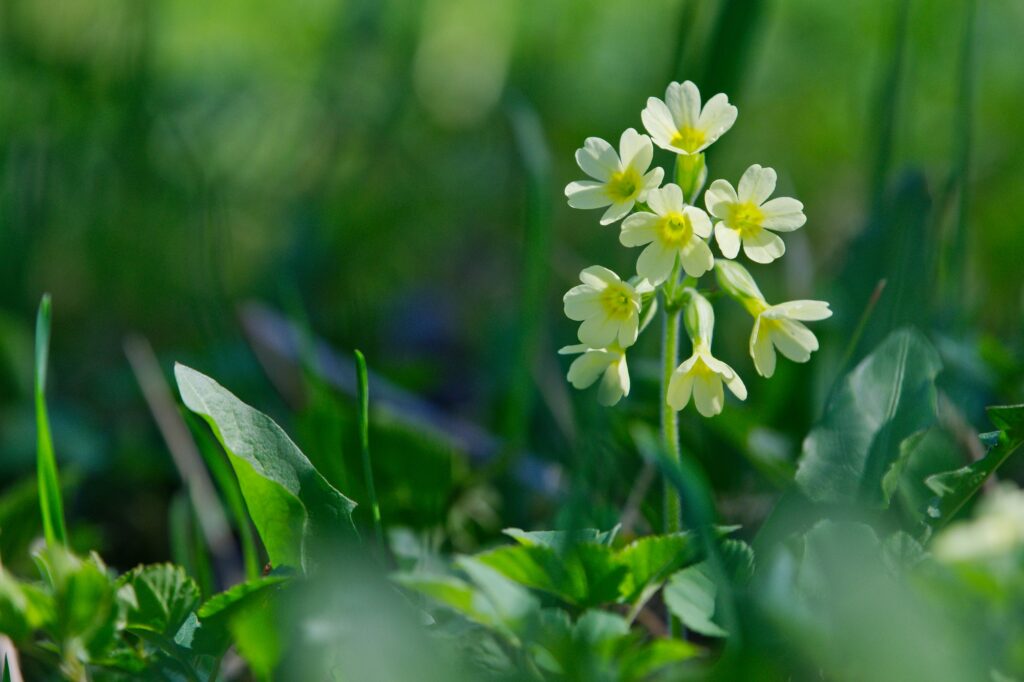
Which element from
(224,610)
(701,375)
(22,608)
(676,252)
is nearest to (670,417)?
(701,375)

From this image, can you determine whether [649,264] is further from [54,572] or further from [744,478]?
[744,478]

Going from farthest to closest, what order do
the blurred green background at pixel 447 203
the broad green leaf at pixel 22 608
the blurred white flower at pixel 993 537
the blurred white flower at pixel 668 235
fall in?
the blurred green background at pixel 447 203 → the blurred white flower at pixel 668 235 → the broad green leaf at pixel 22 608 → the blurred white flower at pixel 993 537

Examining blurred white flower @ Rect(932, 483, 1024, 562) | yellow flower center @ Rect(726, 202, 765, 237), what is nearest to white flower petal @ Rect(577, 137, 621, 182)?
yellow flower center @ Rect(726, 202, 765, 237)

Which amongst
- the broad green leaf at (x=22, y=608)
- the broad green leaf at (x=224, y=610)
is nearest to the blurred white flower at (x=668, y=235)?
the broad green leaf at (x=224, y=610)

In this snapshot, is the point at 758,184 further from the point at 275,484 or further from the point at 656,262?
the point at 275,484

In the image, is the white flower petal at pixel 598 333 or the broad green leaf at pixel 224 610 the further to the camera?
the white flower petal at pixel 598 333

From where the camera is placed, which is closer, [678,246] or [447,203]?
[678,246]

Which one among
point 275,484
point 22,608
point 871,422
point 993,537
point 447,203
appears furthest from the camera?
point 447,203

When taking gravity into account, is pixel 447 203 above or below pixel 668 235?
below

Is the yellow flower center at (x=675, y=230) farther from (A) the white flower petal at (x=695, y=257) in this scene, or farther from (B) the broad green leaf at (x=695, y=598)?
(B) the broad green leaf at (x=695, y=598)
